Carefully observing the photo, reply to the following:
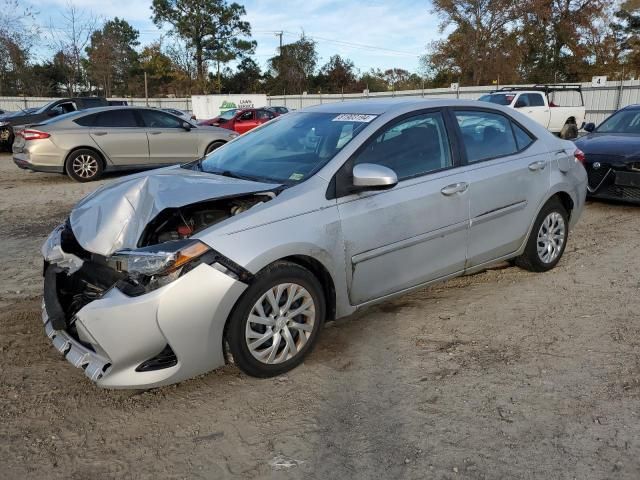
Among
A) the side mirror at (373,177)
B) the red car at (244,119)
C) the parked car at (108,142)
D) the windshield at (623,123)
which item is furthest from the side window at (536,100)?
the side mirror at (373,177)

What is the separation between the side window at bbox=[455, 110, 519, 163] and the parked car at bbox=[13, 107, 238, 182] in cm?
851

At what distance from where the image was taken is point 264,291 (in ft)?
10.3

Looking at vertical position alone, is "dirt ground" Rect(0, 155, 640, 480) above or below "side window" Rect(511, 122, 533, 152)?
below

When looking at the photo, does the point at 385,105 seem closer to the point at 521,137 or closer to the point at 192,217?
the point at 521,137

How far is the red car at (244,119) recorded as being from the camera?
68.5 ft

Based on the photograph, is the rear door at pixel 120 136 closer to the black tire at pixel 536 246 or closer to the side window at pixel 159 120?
the side window at pixel 159 120

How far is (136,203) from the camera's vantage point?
3443mm

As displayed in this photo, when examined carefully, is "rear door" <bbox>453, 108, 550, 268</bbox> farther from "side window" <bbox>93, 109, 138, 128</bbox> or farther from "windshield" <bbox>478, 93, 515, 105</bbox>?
"windshield" <bbox>478, 93, 515, 105</bbox>

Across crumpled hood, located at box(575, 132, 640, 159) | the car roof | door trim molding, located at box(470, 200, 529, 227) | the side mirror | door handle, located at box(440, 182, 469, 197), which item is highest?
the car roof

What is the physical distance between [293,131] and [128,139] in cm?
805

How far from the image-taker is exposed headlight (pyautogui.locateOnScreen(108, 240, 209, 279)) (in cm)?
294

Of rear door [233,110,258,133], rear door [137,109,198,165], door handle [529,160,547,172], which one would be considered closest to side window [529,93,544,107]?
rear door [233,110,258,133]

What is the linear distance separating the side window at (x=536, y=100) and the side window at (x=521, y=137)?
15.3 m

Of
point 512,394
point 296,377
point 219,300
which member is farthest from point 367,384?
point 219,300
